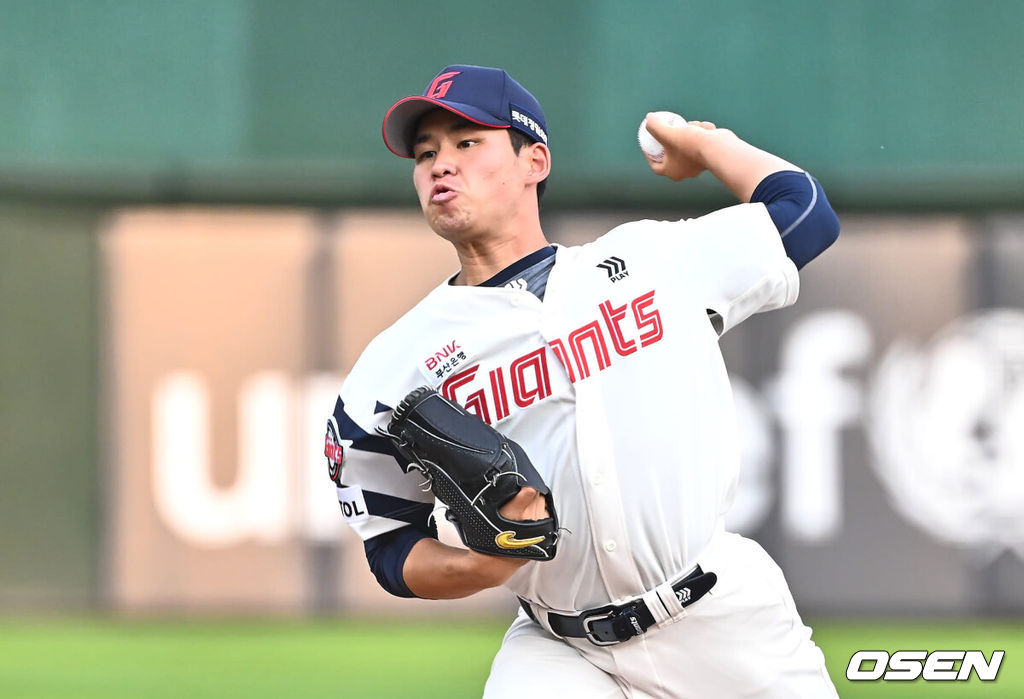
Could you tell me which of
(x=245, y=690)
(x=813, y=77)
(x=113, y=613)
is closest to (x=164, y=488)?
(x=113, y=613)

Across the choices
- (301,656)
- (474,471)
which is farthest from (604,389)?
(301,656)

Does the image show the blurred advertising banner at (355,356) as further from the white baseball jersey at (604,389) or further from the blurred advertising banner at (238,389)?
the white baseball jersey at (604,389)

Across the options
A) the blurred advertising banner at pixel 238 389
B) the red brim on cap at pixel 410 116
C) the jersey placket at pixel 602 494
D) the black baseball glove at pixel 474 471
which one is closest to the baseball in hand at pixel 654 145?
the red brim on cap at pixel 410 116

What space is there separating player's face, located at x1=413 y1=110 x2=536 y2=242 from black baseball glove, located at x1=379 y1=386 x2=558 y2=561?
408mm

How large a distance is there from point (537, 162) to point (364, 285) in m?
4.80

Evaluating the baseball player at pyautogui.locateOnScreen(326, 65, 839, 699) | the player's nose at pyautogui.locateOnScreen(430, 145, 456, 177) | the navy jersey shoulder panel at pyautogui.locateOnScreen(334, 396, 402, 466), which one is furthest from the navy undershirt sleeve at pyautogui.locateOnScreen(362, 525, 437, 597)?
the player's nose at pyautogui.locateOnScreen(430, 145, 456, 177)

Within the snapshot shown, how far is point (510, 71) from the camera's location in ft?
25.7

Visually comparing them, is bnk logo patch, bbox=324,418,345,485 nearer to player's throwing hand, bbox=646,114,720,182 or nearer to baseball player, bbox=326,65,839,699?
baseball player, bbox=326,65,839,699

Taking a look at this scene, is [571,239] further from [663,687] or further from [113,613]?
[663,687]

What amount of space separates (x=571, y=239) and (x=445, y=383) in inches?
196

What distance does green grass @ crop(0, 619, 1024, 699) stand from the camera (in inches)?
219

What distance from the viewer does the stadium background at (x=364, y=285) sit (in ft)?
23.5

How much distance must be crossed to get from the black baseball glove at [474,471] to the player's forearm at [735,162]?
0.74m

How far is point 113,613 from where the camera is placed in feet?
23.9
